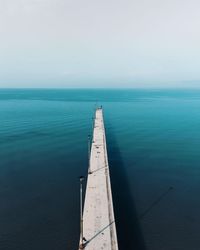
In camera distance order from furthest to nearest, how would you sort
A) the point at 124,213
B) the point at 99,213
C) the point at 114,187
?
the point at 114,187, the point at 124,213, the point at 99,213

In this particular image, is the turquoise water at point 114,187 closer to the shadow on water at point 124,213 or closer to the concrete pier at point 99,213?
the shadow on water at point 124,213

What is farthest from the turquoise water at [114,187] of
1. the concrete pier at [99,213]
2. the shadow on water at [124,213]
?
the concrete pier at [99,213]

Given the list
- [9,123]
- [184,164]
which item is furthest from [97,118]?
[184,164]

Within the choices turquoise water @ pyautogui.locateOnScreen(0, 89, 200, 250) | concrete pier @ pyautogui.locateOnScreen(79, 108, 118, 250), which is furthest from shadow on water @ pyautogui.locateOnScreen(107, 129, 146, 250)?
concrete pier @ pyautogui.locateOnScreen(79, 108, 118, 250)

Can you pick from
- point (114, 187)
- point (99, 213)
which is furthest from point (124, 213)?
point (114, 187)

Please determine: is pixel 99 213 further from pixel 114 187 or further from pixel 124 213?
pixel 114 187

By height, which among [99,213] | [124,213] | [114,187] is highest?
[99,213]
